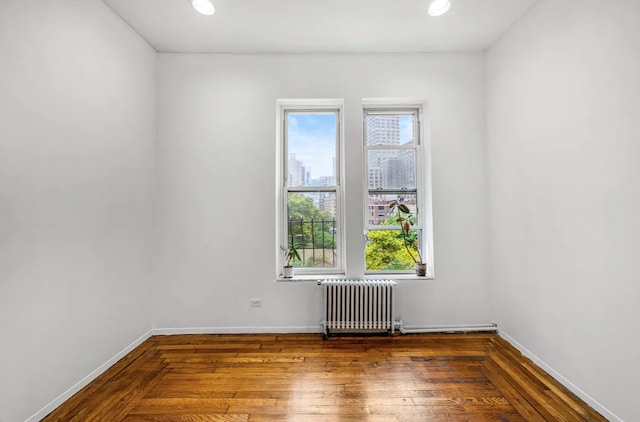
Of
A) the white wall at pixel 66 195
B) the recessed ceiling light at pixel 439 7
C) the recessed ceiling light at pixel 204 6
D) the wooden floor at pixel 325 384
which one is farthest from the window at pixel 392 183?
the white wall at pixel 66 195

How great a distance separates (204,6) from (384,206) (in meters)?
2.58

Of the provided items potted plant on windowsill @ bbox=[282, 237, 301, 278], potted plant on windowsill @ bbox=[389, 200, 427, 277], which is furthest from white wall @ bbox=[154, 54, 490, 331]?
potted plant on windowsill @ bbox=[389, 200, 427, 277]

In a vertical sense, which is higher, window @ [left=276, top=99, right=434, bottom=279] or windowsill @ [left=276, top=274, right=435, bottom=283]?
window @ [left=276, top=99, right=434, bottom=279]

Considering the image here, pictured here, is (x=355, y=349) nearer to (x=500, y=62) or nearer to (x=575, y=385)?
(x=575, y=385)

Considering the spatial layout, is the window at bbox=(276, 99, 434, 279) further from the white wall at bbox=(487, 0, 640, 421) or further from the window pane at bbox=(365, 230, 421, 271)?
the white wall at bbox=(487, 0, 640, 421)

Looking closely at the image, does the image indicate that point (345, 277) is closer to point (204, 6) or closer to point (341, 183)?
point (341, 183)

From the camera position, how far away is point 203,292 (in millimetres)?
3059

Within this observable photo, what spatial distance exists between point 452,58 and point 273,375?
12.0ft

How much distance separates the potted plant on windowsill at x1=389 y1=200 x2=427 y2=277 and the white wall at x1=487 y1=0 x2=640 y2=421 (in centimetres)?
82

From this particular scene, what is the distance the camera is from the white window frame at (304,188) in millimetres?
3250

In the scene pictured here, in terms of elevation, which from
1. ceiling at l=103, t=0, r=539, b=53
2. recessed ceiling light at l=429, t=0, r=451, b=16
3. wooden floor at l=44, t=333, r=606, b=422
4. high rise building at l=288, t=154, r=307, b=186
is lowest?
wooden floor at l=44, t=333, r=606, b=422

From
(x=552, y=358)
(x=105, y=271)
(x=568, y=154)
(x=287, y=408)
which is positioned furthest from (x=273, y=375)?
(x=568, y=154)

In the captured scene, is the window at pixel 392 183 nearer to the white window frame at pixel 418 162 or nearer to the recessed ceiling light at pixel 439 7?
the white window frame at pixel 418 162

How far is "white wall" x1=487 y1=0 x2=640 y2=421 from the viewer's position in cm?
173
